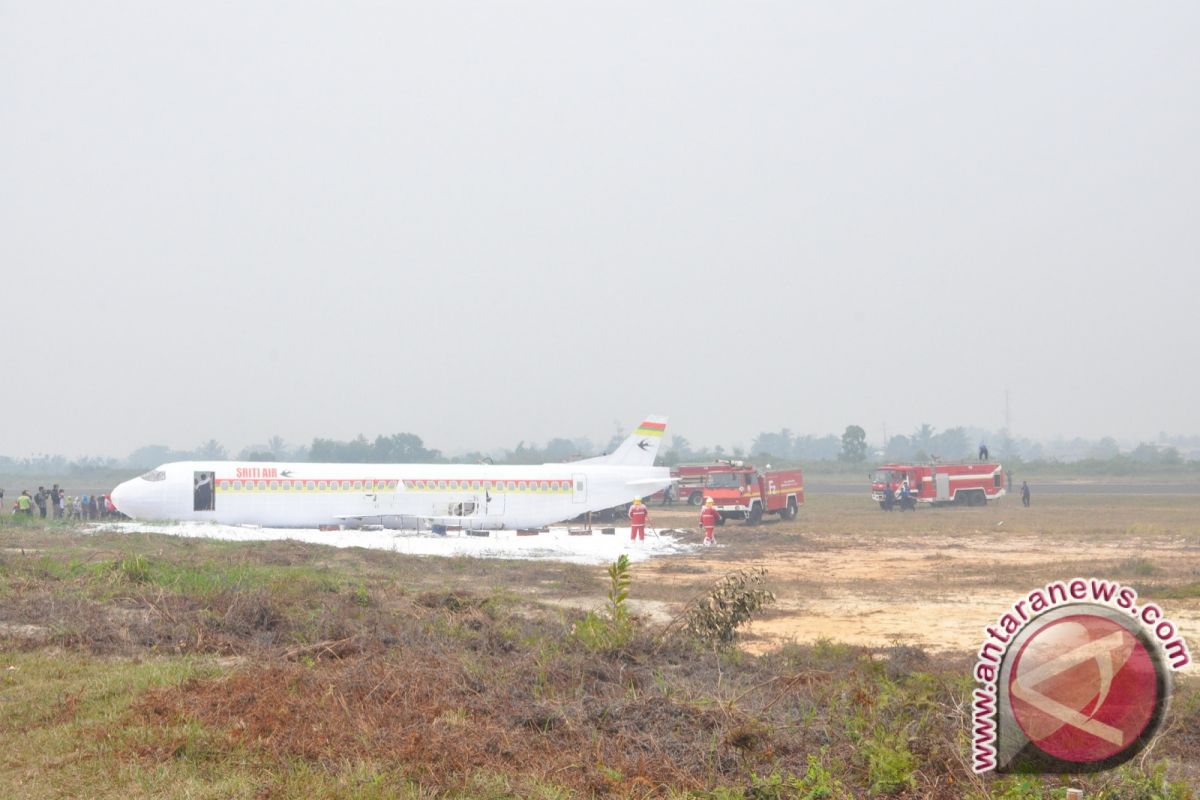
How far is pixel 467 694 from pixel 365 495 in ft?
87.5

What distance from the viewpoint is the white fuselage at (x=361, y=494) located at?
111 ft

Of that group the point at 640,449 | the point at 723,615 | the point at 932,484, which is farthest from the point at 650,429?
the point at 723,615

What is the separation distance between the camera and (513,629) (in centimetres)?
1244

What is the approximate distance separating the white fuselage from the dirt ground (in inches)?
259

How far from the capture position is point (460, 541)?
31.1 meters

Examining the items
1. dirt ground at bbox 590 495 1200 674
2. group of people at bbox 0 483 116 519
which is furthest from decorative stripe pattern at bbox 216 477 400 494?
dirt ground at bbox 590 495 1200 674

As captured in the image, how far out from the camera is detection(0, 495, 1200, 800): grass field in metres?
6.75

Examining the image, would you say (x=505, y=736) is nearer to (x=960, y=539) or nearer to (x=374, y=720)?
(x=374, y=720)

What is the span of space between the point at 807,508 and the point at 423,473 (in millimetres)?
24660

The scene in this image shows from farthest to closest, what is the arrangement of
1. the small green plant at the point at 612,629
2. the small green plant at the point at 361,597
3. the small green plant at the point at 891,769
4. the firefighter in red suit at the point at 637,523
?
1. the firefighter in red suit at the point at 637,523
2. the small green plant at the point at 361,597
3. the small green plant at the point at 612,629
4. the small green plant at the point at 891,769

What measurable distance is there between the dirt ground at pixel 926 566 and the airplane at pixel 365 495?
6.29 m

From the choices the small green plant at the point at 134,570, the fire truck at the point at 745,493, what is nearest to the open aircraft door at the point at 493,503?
the fire truck at the point at 745,493

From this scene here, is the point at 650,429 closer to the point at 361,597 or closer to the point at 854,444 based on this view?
the point at 361,597

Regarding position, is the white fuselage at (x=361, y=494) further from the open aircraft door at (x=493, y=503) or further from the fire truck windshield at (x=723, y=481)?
the fire truck windshield at (x=723, y=481)
